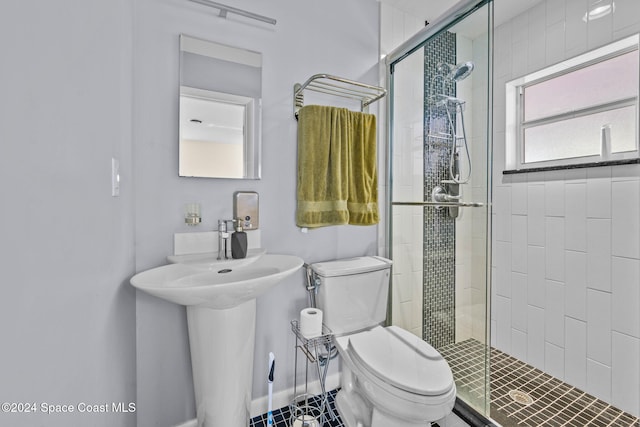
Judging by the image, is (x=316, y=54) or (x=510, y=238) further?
(x=510, y=238)

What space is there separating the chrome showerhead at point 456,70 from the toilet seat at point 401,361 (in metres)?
1.29

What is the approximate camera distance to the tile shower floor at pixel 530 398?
1.37m

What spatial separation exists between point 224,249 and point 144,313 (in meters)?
0.42

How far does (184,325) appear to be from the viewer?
1.29 metres

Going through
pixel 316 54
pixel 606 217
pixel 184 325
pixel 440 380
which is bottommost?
pixel 440 380

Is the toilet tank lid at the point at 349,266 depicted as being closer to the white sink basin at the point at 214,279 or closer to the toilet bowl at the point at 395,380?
the white sink basin at the point at 214,279

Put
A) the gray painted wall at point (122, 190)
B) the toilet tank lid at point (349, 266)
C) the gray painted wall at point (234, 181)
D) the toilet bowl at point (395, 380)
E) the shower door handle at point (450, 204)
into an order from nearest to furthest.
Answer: the gray painted wall at point (122, 190) < the toilet bowl at point (395, 380) < the gray painted wall at point (234, 181) < the shower door handle at point (450, 204) < the toilet tank lid at point (349, 266)

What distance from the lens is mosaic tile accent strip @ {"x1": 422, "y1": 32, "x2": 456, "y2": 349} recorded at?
4.78 ft

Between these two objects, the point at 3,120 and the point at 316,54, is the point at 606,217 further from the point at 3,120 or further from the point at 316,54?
the point at 3,120

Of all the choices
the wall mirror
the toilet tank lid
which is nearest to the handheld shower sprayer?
the toilet tank lid

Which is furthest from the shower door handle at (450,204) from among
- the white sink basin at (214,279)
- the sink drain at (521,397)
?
the sink drain at (521,397)

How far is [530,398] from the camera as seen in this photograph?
160 cm

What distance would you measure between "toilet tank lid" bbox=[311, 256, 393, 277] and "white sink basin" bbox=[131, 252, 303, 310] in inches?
7.7

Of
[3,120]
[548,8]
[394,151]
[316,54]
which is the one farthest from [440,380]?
[548,8]
